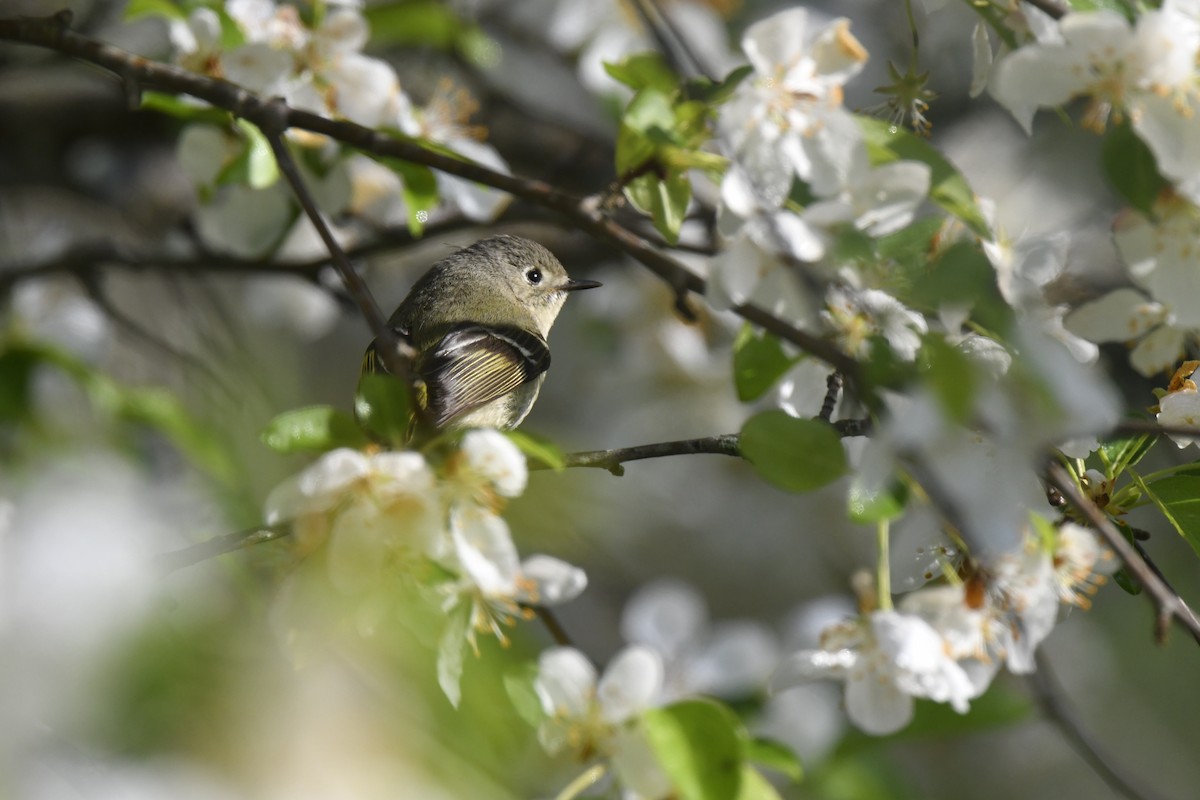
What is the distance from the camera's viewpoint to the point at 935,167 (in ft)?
3.39

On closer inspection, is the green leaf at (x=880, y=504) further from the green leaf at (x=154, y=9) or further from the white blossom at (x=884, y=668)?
the green leaf at (x=154, y=9)

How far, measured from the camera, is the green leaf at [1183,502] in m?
1.10

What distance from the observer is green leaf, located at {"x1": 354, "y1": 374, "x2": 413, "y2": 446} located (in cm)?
101

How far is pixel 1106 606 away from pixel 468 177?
308cm

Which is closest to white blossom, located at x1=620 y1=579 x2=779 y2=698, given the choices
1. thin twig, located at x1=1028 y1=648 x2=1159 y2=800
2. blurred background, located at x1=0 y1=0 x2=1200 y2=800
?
blurred background, located at x1=0 y1=0 x2=1200 y2=800

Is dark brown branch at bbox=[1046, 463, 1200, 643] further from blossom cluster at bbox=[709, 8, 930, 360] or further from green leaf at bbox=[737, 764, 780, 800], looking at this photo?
green leaf at bbox=[737, 764, 780, 800]

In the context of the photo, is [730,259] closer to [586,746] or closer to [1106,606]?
[586,746]

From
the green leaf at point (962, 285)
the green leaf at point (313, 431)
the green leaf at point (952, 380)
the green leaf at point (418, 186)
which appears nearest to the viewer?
the green leaf at point (952, 380)

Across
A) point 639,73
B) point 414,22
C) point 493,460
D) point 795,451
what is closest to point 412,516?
point 493,460

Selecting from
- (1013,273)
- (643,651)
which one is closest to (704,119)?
(1013,273)

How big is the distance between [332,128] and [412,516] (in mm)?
445

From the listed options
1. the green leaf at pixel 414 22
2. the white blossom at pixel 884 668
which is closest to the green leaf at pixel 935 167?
the white blossom at pixel 884 668

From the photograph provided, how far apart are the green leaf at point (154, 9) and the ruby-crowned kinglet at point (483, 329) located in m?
0.50

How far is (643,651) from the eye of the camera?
1256mm
